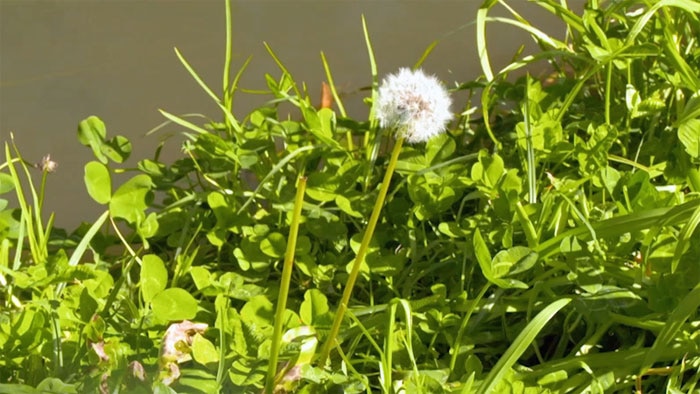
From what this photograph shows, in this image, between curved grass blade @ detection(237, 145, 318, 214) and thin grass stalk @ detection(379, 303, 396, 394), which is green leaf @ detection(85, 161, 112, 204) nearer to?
curved grass blade @ detection(237, 145, 318, 214)

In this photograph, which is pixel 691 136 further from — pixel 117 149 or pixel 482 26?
pixel 117 149

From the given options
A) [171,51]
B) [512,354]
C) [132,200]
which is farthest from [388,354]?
[171,51]

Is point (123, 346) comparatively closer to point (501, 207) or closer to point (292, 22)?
point (501, 207)

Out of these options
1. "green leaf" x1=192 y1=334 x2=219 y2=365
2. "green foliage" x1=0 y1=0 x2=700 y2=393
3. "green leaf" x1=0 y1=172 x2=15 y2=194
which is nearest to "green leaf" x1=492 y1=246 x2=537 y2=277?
"green foliage" x1=0 y1=0 x2=700 y2=393

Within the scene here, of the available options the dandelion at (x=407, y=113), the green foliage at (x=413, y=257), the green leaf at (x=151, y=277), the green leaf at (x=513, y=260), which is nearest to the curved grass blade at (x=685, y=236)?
the green foliage at (x=413, y=257)

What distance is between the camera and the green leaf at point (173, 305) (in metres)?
0.82

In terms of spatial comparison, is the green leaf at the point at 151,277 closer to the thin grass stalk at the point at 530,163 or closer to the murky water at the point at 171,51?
the thin grass stalk at the point at 530,163

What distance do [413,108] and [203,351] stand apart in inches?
10.8

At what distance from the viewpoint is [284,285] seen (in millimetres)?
653

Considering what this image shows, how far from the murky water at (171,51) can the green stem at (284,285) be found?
2.06 feet

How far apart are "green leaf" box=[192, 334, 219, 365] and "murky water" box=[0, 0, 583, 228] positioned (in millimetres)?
551

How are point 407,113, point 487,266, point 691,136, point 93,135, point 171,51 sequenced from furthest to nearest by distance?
point 171,51 → point 93,135 → point 691,136 → point 487,266 → point 407,113

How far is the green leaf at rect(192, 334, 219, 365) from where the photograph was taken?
2.52ft

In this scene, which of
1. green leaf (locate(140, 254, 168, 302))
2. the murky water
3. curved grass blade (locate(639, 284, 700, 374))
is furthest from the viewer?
the murky water
